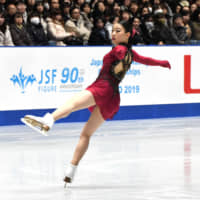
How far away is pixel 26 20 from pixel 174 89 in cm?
309

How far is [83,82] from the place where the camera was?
11164 millimetres

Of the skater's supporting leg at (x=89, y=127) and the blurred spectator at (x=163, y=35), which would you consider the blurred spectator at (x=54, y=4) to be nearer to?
the blurred spectator at (x=163, y=35)

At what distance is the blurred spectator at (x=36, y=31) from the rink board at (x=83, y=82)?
588 millimetres

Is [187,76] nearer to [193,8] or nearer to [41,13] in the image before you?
[41,13]

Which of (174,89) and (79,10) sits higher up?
(79,10)

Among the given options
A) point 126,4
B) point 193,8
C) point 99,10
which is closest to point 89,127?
point 99,10

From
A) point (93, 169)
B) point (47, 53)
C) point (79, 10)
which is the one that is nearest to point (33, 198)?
point (93, 169)

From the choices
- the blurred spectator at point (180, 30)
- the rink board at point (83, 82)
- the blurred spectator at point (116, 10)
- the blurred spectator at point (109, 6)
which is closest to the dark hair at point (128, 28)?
the rink board at point (83, 82)

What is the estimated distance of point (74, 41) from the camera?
1201 cm

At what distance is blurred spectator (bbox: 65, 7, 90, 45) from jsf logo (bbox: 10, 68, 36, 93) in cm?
202

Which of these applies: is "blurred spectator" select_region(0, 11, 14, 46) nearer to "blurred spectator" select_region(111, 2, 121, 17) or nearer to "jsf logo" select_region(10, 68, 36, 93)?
"jsf logo" select_region(10, 68, 36, 93)

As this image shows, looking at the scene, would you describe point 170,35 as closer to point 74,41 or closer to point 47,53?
point 74,41

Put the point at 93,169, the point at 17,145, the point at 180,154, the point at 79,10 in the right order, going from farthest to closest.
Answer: the point at 79,10 → the point at 17,145 → the point at 180,154 → the point at 93,169

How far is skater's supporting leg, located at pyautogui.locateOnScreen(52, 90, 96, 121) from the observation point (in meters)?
5.14
